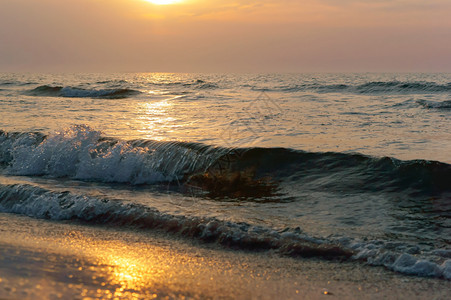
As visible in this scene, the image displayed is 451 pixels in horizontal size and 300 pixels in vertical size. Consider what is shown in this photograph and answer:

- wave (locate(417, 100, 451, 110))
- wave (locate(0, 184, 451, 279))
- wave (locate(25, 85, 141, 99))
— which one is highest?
wave (locate(417, 100, 451, 110))

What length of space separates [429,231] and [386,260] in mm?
1185

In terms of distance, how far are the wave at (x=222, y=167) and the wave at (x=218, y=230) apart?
1.64m

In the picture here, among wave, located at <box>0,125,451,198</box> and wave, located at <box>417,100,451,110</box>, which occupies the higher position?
wave, located at <box>417,100,451,110</box>

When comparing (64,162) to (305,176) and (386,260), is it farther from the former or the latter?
(386,260)

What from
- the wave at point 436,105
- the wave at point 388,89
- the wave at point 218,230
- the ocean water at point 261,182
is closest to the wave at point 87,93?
the wave at point 388,89

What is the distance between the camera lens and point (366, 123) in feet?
37.5

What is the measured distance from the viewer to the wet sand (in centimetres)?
289

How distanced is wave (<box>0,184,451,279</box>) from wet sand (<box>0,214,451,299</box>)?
0.17m

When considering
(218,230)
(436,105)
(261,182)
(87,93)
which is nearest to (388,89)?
(436,105)

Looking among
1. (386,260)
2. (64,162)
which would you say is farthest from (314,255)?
(64,162)

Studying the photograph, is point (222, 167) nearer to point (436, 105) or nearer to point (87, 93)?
point (436, 105)

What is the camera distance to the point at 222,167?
773 centimetres

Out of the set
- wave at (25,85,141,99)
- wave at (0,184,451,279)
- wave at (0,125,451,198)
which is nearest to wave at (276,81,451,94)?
wave at (25,85,141,99)

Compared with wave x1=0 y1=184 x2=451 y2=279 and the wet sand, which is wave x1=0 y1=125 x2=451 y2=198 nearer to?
wave x1=0 y1=184 x2=451 y2=279
